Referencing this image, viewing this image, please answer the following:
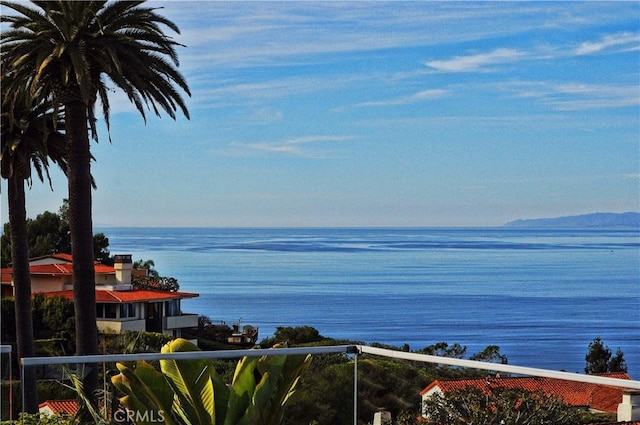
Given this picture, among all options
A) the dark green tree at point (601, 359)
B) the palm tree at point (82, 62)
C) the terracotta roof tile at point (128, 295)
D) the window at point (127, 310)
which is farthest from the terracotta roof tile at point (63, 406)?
the dark green tree at point (601, 359)

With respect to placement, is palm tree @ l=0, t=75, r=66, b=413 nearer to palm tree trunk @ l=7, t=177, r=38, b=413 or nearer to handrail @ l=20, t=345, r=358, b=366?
palm tree trunk @ l=7, t=177, r=38, b=413

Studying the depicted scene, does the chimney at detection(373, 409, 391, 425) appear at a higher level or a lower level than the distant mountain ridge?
lower

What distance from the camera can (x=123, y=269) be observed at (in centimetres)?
4709

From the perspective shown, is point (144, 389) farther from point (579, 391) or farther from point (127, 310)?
point (127, 310)

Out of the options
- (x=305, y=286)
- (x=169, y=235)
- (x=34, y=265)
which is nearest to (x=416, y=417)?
(x=34, y=265)

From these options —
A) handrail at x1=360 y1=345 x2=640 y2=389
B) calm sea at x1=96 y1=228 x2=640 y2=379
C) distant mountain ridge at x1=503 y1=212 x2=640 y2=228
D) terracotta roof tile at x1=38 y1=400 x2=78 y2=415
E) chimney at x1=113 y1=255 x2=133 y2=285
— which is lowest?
calm sea at x1=96 y1=228 x2=640 y2=379

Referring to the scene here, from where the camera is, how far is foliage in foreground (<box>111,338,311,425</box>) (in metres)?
4.81

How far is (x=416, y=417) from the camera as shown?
491 centimetres

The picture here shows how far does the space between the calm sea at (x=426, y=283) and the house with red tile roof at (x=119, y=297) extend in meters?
20.8

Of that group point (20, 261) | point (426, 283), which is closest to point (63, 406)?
point (20, 261)

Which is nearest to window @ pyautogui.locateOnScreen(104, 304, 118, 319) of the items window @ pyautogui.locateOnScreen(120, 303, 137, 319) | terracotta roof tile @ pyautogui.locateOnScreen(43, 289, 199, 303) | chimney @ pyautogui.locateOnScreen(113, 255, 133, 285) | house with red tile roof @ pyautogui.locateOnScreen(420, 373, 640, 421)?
window @ pyautogui.locateOnScreen(120, 303, 137, 319)

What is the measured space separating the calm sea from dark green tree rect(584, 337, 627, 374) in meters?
1.13

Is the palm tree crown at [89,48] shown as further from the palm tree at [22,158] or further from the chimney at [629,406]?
the chimney at [629,406]

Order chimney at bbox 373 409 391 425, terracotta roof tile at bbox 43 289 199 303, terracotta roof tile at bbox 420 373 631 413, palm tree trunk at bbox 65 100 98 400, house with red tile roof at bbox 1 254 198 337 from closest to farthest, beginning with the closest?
terracotta roof tile at bbox 420 373 631 413, chimney at bbox 373 409 391 425, palm tree trunk at bbox 65 100 98 400, terracotta roof tile at bbox 43 289 199 303, house with red tile roof at bbox 1 254 198 337
